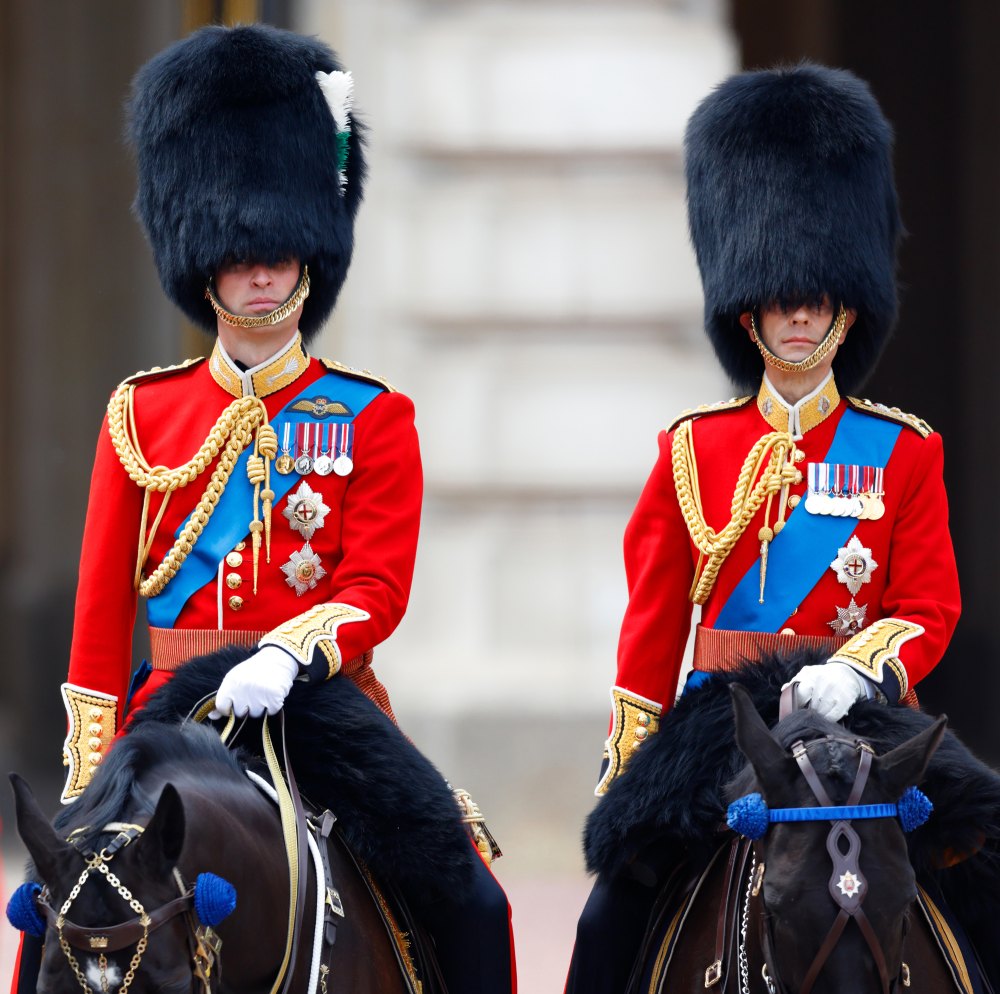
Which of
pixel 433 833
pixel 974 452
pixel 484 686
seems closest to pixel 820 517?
pixel 433 833

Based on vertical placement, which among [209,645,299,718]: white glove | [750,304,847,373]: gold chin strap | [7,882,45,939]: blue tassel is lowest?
[7,882,45,939]: blue tassel

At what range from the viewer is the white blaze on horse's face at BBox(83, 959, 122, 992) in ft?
9.18

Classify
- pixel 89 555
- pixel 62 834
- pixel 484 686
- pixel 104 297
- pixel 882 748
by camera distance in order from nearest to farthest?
1. pixel 62 834
2. pixel 882 748
3. pixel 89 555
4. pixel 484 686
5. pixel 104 297

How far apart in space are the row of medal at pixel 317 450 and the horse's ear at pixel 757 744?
1.02 metres

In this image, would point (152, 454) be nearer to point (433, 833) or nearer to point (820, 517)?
point (433, 833)

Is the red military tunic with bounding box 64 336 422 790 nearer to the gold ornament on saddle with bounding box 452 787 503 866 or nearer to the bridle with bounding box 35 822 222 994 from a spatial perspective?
the gold ornament on saddle with bounding box 452 787 503 866

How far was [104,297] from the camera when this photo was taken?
7910mm

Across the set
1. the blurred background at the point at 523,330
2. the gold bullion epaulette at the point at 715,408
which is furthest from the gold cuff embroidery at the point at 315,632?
the blurred background at the point at 523,330

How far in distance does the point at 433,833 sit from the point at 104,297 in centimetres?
465

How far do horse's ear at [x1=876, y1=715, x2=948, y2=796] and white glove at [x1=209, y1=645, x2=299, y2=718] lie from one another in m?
0.98

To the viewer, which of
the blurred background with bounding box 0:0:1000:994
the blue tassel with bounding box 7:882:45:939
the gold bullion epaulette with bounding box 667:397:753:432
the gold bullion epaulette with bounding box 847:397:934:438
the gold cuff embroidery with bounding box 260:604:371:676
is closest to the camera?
the blue tassel with bounding box 7:882:45:939

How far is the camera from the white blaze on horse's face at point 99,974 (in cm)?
280

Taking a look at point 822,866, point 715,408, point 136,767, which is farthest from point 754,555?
point 136,767

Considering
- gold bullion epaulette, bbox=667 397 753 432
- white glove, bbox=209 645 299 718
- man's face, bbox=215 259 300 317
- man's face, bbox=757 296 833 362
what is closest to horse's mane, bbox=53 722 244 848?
white glove, bbox=209 645 299 718
